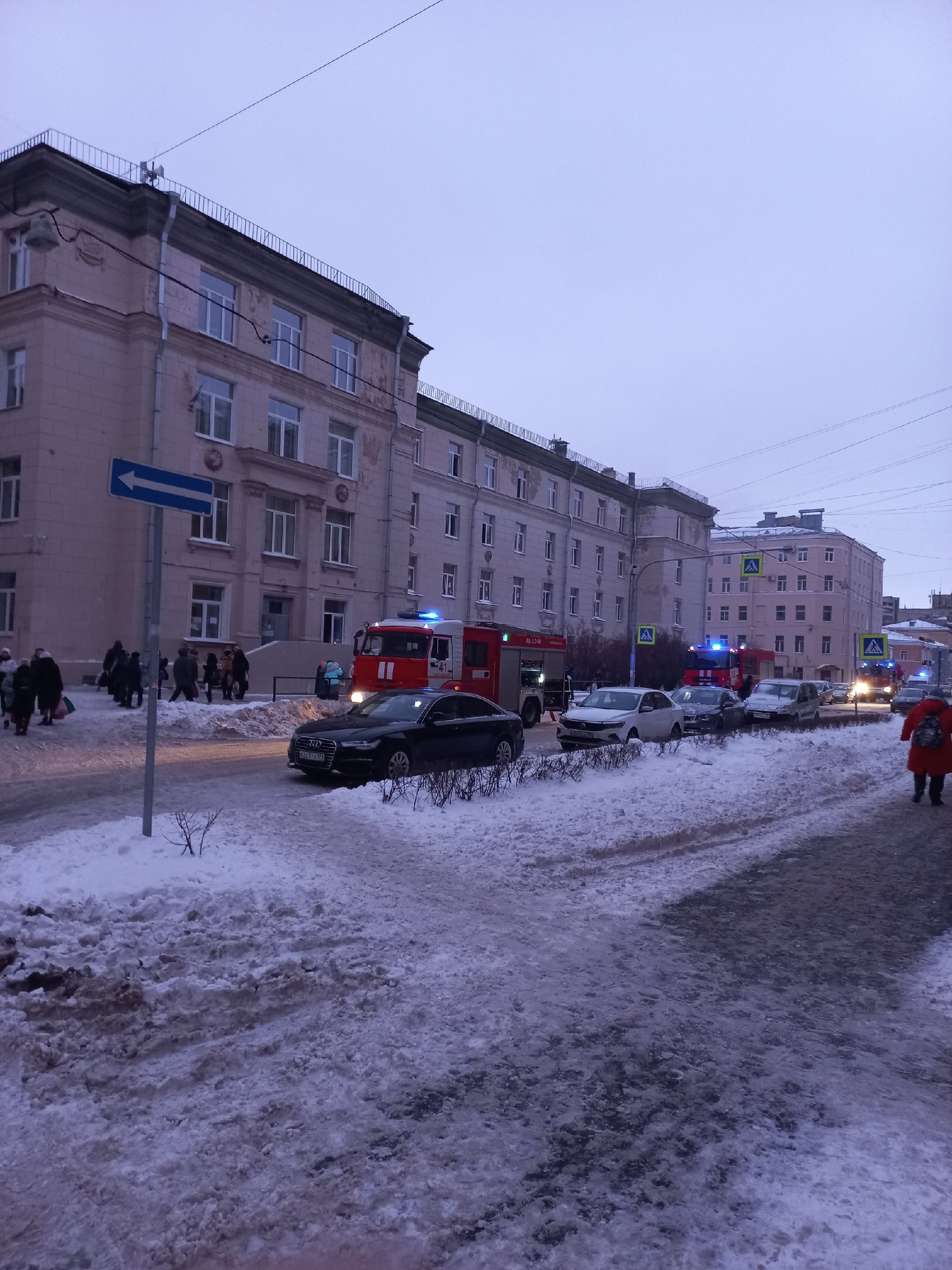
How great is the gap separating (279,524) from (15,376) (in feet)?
31.7

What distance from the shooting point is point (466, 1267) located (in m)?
2.88

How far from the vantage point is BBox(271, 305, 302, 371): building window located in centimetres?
3266

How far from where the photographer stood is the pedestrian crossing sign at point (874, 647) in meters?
29.0

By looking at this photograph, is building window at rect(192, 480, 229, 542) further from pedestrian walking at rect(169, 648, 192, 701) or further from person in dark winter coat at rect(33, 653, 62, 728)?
person in dark winter coat at rect(33, 653, 62, 728)

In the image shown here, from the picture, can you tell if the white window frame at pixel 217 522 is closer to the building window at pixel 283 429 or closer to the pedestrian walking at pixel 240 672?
the building window at pixel 283 429

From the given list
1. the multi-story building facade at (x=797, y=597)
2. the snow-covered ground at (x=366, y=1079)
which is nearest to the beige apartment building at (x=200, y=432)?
the snow-covered ground at (x=366, y=1079)

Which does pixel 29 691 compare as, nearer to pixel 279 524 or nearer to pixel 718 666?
pixel 279 524

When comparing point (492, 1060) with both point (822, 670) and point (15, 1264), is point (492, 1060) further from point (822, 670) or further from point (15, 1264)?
point (822, 670)

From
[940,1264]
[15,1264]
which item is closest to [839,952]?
[940,1264]

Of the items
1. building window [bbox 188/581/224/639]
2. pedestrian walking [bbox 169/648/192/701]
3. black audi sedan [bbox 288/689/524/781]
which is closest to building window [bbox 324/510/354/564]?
building window [bbox 188/581/224/639]

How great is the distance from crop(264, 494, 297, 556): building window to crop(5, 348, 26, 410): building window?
834 cm

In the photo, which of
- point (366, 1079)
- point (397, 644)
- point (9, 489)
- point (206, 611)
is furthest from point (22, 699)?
point (366, 1079)

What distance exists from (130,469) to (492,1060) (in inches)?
189

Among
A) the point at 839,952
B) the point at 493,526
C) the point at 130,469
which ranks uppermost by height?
the point at 493,526
